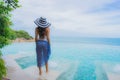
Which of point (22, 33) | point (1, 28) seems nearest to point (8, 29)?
point (1, 28)

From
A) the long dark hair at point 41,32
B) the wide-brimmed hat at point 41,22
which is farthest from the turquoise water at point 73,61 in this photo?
the wide-brimmed hat at point 41,22

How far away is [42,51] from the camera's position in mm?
6906

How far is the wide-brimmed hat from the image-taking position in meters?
6.43

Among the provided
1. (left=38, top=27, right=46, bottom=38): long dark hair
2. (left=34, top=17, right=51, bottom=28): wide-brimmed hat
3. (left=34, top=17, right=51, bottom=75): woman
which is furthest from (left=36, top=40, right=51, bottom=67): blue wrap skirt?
(left=34, top=17, right=51, bottom=28): wide-brimmed hat

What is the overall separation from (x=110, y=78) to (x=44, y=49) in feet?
17.4

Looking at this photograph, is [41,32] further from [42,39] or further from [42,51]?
[42,51]

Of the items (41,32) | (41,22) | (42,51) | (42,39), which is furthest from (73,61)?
(41,22)

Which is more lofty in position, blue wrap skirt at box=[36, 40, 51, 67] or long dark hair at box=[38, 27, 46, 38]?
long dark hair at box=[38, 27, 46, 38]

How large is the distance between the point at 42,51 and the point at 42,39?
37 cm

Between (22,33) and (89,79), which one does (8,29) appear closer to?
(89,79)

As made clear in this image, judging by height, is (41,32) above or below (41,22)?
below

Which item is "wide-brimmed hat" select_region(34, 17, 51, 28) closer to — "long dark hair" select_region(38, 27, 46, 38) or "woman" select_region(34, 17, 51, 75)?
"woman" select_region(34, 17, 51, 75)

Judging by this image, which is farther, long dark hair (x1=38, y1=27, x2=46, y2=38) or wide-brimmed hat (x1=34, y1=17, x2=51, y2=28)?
long dark hair (x1=38, y1=27, x2=46, y2=38)

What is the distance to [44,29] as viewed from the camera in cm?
660
